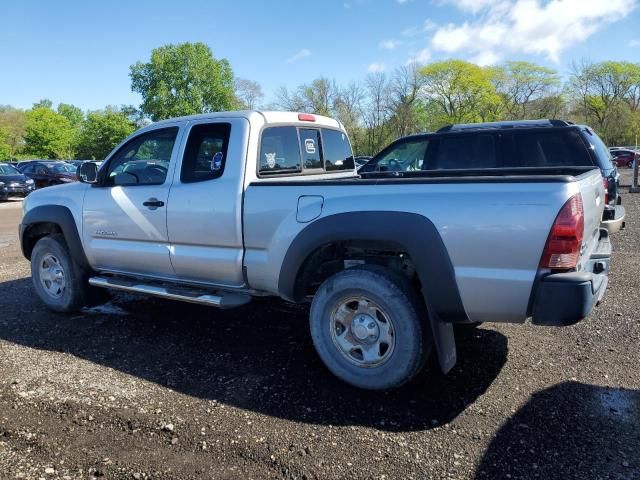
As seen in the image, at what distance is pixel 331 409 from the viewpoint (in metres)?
3.36

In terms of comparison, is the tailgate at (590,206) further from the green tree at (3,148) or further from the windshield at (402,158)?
the green tree at (3,148)

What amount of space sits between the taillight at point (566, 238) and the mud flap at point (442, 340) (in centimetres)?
74

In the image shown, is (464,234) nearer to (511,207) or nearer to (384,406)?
(511,207)

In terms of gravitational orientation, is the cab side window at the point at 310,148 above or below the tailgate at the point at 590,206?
above

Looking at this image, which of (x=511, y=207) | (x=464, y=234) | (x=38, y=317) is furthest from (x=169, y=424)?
(x=38, y=317)

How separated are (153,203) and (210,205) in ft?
2.34

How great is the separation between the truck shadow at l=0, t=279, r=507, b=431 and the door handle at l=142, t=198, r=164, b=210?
47.2 inches

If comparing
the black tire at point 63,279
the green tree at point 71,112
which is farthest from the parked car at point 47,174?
the green tree at point 71,112

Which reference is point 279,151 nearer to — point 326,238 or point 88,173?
point 326,238

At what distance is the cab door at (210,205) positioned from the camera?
4.14m

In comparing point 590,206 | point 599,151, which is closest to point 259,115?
point 590,206

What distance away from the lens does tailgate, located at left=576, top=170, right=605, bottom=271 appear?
3148 mm

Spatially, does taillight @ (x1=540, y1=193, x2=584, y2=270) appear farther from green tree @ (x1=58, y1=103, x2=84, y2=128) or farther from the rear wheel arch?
green tree @ (x1=58, y1=103, x2=84, y2=128)

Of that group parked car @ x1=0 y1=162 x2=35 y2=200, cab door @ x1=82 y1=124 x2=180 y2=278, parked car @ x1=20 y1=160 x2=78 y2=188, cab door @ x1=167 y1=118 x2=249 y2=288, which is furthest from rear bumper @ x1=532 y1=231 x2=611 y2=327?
parked car @ x1=20 y1=160 x2=78 y2=188
